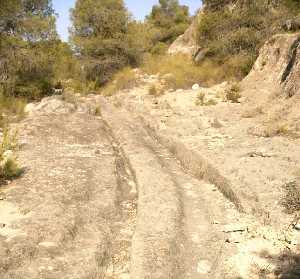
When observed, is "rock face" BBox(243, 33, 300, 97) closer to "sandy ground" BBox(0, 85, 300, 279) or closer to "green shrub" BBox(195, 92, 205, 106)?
"green shrub" BBox(195, 92, 205, 106)

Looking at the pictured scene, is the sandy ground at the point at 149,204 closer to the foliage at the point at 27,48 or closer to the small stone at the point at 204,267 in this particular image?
the small stone at the point at 204,267

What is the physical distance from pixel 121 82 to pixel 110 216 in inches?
593

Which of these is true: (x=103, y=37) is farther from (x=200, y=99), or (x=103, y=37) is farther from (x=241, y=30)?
(x=200, y=99)

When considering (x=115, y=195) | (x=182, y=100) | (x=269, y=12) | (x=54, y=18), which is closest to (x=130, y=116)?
(x=182, y=100)

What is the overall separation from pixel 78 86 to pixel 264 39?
9.36m

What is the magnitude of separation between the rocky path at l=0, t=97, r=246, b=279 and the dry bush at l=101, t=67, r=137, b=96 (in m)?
9.92

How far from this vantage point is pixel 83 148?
10.8 m

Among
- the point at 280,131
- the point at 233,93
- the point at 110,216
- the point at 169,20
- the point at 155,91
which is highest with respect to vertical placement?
the point at 169,20

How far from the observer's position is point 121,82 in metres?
21.4

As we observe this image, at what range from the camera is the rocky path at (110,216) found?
5.51 meters

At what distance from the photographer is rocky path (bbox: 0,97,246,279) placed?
5.51 metres

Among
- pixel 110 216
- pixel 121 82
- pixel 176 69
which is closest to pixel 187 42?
pixel 176 69

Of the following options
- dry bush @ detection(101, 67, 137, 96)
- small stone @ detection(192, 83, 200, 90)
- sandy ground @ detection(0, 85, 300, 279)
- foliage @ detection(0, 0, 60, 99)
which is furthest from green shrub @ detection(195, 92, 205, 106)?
foliage @ detection(0, 0, 60, 99)

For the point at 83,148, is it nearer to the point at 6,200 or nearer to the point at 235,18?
the point at 6,200
